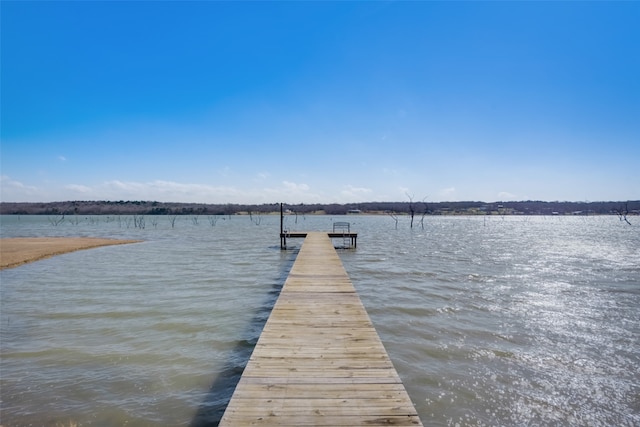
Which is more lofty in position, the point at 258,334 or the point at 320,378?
the point at 320,378

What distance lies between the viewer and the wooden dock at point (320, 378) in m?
3.08

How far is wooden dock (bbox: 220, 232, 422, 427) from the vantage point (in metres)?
3.08

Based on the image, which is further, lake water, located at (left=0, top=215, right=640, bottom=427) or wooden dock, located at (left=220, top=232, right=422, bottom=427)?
lake water, located at (left=0, top=215, right=640, bottom=427)

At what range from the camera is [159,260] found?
1917 centimetres

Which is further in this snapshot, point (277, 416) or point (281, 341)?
point (281, 341)

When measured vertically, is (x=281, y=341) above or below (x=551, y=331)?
above

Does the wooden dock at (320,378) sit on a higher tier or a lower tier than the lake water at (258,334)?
higher

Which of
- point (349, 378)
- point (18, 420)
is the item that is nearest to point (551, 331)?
point (349, 378)

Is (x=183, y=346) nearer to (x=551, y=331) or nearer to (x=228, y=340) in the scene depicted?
(x=228, y=340)

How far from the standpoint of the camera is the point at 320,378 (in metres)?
3.83

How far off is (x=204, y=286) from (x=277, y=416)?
9.95m

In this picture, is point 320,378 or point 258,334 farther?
point 258,334

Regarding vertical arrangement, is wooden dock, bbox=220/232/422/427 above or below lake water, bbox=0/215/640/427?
above

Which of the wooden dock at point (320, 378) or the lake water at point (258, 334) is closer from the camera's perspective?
the wooden dock at point (320, 378)
